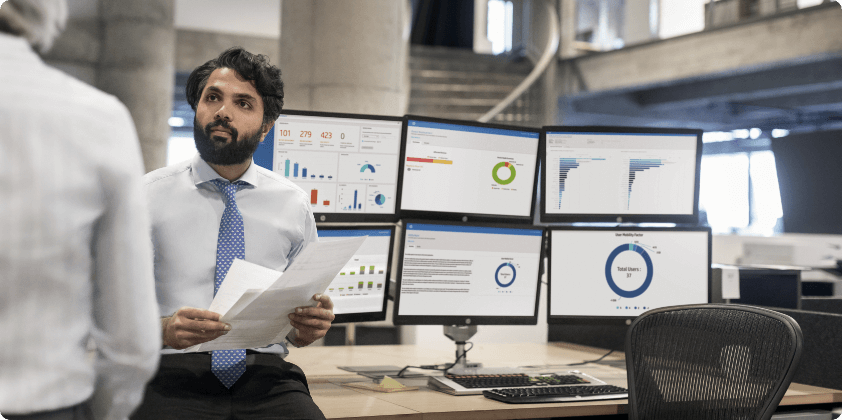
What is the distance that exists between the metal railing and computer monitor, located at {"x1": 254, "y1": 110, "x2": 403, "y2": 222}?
20.0 feet

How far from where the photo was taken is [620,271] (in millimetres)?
2277

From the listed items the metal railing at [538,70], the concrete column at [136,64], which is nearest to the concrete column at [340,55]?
the concrete column at [136,64]

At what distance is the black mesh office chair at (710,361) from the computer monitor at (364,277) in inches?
27.9

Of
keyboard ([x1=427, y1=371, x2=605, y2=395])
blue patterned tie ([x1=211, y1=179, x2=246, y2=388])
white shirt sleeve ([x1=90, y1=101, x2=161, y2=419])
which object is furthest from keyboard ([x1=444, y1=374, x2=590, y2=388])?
white shirt sleeve ([x1=90, y1=101, x2=161, y2=419])

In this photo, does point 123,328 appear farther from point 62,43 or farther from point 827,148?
point 827,148

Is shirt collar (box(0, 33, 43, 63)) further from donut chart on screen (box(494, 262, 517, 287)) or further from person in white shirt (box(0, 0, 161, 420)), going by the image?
donut chart on screen (box(494, 262, 517, 287))

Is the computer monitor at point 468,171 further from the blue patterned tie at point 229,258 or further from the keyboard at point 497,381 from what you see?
the blue patterned tie at point 229,258

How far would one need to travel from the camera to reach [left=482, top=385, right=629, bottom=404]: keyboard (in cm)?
180

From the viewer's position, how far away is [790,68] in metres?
7.54

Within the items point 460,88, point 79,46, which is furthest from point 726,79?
point 79,46

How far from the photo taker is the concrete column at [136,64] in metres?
0.97

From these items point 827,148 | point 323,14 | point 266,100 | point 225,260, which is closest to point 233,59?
point 266,100

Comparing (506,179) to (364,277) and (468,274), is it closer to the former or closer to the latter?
(468,274)

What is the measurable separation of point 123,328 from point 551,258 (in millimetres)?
1674
